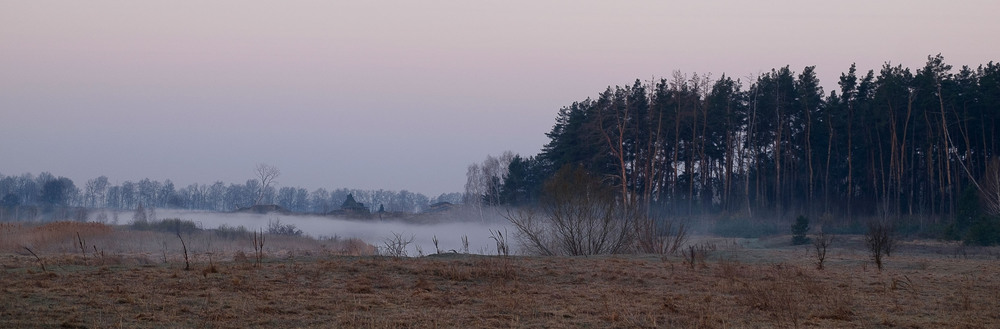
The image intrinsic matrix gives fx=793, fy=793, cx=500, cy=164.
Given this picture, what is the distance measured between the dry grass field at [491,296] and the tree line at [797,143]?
1111 inches

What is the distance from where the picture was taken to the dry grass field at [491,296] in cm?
1048

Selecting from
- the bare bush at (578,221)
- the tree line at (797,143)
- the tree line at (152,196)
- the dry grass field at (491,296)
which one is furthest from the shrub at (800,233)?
the tree line at (152,196)

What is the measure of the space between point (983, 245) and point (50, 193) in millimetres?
111247

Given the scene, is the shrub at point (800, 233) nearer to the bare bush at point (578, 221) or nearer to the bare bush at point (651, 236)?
the bare bush at point (651, 236)

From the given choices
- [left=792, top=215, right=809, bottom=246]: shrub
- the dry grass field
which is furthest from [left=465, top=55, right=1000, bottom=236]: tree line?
the dry grass field

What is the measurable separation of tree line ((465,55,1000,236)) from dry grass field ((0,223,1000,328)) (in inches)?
1111

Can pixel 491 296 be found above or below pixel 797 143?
below

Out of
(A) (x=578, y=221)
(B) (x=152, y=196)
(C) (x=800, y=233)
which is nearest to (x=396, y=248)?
(A) (x=578, y=221)

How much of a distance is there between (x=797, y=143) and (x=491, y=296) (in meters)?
47.9

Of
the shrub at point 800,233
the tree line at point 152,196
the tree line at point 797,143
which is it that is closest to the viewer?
the shrub at point 800,233

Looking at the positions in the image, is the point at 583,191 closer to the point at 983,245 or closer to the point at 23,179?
the point at 983,245

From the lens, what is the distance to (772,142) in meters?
56.8

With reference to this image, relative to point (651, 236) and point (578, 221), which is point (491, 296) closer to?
point (578, 221)

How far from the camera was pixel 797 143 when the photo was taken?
5625 centimetres
